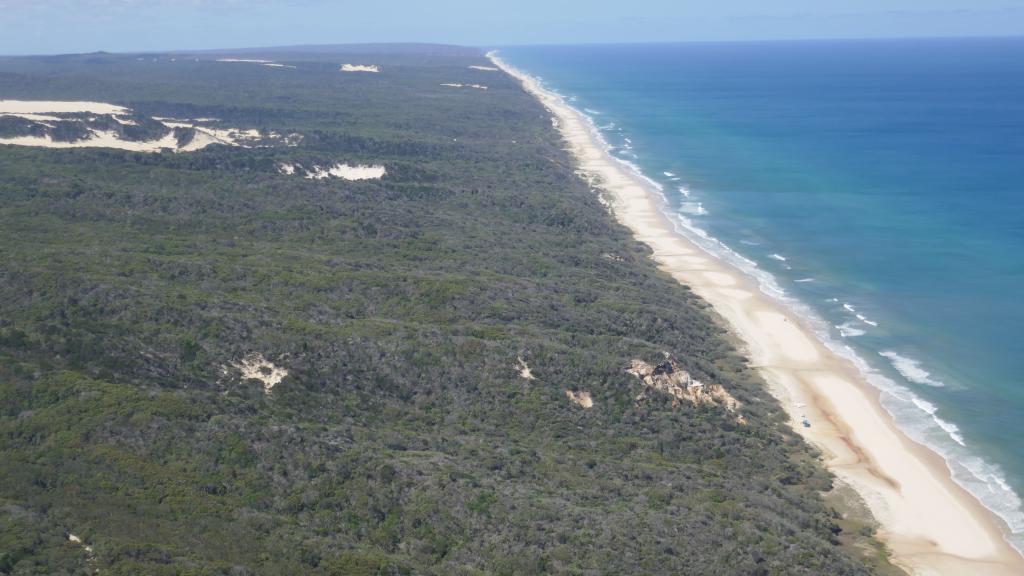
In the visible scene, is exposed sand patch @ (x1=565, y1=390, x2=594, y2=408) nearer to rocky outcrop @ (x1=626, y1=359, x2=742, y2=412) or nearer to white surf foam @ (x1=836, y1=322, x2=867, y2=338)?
rocky outcrop @ (x1=626, y1=359, x2=742, y2=412)

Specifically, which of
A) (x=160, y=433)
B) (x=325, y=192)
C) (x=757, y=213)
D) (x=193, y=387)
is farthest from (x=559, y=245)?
(x=160, y=433)

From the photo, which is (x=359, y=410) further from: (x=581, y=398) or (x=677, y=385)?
(x=677, y=385)

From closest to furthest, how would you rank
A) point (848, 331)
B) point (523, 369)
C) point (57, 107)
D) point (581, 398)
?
1. point (581, 398)
2. point (523, 369)
3. point (848, 331)
4. point (57, 107)

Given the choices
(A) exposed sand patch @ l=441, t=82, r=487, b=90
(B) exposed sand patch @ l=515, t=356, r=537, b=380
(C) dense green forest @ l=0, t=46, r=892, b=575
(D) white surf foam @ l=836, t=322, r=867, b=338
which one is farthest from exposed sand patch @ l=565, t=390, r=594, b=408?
(A) exposed sand patch @ l=441, t=82, r=487, b=90

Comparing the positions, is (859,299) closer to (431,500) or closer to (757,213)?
(757,213)

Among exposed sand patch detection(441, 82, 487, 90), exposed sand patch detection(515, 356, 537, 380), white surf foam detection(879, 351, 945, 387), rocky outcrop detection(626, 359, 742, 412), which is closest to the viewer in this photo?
exposed sand patch detection(515, 356, 537, 380)

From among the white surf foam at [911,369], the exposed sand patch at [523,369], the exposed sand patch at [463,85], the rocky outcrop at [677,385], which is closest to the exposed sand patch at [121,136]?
the exposed sand patch at [523,369]

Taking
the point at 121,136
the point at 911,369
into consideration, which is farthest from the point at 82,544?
the point at 121,136
